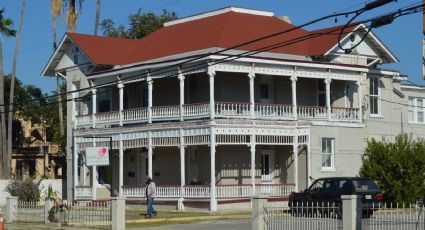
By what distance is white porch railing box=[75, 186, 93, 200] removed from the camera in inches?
1665

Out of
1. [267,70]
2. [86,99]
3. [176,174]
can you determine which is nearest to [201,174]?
[176,174]

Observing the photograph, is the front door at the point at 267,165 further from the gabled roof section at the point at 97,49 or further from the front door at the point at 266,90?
the gabled roof section at the point at 97,49

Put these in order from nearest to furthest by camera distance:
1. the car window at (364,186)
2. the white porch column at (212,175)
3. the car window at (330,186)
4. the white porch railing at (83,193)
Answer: the car window at (364,186)
the car window at (330,186)
the white porch column at (212,175)
the white porch railing at (83,193)

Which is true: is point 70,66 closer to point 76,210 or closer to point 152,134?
point 152,134

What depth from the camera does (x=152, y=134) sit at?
38.7m

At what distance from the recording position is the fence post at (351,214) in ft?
66.4

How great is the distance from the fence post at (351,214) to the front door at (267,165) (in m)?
19.8

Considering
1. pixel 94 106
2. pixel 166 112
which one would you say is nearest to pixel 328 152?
pixel 166 112

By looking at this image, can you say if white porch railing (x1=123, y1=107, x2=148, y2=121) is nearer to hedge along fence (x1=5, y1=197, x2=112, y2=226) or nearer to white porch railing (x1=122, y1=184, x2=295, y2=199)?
white porch railing (x1=122, y1=184, x2=295, y2=199)

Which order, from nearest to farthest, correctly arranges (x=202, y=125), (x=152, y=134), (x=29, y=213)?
(x=29, y=213)
(x=202, y=125)
(x=152, y=134)

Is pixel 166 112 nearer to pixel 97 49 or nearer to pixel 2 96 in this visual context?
pixel 97 49

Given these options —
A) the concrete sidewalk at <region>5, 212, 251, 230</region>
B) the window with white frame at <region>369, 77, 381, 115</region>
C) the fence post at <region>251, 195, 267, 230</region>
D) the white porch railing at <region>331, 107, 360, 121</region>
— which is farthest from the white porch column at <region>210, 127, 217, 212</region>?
the fence post at <region>251, 195, 267, 230</region>

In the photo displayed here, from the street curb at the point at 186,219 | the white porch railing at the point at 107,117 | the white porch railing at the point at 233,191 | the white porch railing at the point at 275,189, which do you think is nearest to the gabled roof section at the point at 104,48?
the white porch railing at the point at 107,117

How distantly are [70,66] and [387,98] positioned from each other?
18.4 m
